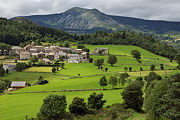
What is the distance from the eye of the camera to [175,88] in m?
28.6

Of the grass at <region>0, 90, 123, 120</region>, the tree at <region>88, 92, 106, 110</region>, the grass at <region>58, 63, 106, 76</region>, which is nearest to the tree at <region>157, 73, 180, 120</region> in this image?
the tree at <region>88, 92, 106, 110</region>

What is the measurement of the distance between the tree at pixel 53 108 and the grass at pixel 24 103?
10.5ft

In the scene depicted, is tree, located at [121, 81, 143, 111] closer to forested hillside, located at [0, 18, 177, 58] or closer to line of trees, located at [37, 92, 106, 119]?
line of trees, located at [37, 92, 106, 119]

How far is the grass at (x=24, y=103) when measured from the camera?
39.2 metres

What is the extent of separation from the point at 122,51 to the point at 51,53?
55.1 m

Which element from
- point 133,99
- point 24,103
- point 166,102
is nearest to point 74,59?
point 24,103

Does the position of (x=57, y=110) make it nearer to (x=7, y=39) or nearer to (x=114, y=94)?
(x=114, y=94)

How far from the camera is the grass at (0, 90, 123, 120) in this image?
128 feet

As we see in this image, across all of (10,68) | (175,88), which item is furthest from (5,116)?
(10,68)

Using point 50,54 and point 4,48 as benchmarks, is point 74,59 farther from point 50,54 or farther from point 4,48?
point 4,48

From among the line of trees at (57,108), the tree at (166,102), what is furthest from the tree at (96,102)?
the tree at (166,102)

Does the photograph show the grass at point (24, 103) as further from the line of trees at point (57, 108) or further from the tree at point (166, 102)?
the tree at point (166, 102)

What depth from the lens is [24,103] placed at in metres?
46.8

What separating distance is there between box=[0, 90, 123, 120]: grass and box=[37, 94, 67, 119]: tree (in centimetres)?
320
